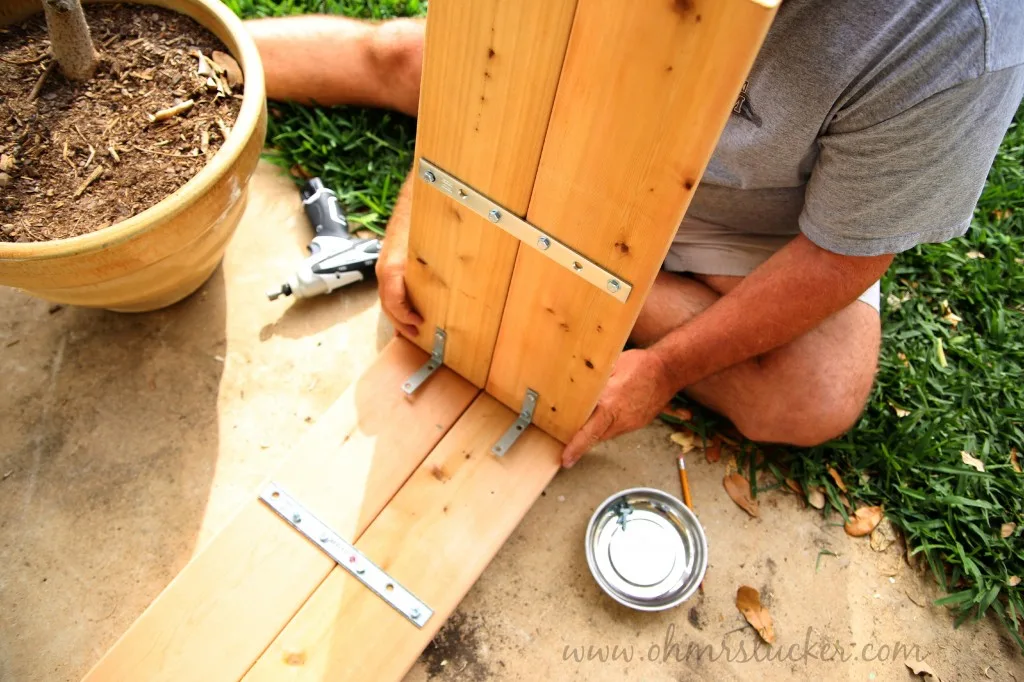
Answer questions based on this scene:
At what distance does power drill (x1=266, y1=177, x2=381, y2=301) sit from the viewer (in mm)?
1975

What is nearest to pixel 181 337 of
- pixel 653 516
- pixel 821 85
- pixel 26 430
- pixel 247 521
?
pixel 26 430

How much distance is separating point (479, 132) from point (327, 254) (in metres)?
0.95

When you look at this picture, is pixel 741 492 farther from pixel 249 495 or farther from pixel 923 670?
pixel 249 495

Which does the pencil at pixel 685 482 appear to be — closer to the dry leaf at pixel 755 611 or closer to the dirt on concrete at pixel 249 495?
the dirt on concrete at pixel 249 495

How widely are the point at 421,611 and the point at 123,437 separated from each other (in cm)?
90

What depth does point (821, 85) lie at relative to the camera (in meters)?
1.37

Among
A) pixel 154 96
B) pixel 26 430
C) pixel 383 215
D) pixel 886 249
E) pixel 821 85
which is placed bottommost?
pixel 26 430

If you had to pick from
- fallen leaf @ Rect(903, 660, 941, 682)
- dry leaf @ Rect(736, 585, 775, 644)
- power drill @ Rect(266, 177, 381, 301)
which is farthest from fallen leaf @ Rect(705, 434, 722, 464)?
power drill @ Rect(266, 177, 381, 301)

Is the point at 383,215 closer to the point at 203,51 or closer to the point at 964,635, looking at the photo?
the point at 203,51

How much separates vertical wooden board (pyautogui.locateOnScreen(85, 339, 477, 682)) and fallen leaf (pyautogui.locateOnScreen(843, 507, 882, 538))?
108cm

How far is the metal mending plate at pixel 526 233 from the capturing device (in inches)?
48.9

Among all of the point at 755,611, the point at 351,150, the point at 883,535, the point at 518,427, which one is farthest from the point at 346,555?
the point at 883,535

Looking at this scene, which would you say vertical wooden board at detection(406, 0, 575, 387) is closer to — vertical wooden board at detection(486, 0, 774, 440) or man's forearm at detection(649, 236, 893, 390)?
vertical wooden board at detection(486, 0, 774, 440)

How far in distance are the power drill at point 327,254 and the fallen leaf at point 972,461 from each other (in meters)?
1.77
